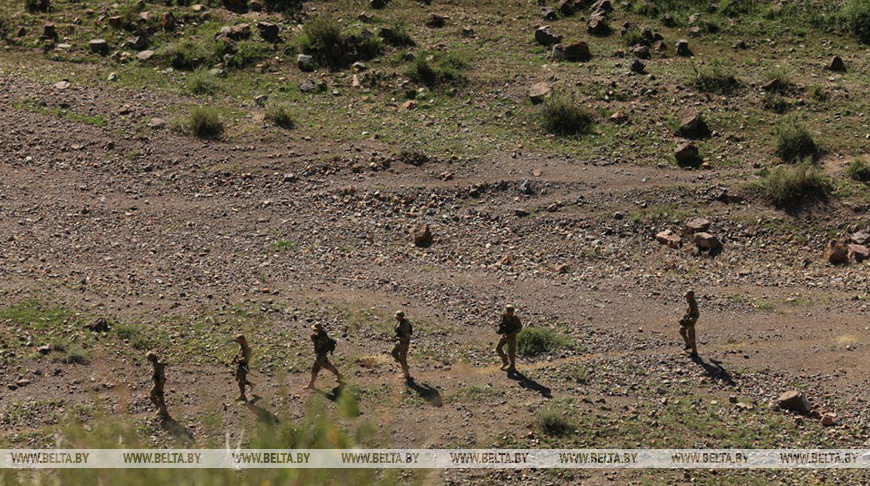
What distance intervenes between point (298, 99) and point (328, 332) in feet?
34.0

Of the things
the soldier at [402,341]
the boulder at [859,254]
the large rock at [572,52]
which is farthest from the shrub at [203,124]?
the boulder at [859,254]

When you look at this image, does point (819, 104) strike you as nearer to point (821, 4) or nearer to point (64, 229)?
point (821, 4)

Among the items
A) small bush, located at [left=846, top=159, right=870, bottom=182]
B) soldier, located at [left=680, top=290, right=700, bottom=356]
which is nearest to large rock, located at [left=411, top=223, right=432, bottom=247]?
soldier, located at [left=680, top=290, right=700, bottom=356]

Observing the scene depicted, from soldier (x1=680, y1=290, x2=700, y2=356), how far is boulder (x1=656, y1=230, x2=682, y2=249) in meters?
4.13

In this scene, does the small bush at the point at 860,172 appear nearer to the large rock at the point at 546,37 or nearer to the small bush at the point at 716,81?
the small bush at the point at 716,81

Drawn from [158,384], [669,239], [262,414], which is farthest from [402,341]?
[669,239]

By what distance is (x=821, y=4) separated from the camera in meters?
29.3

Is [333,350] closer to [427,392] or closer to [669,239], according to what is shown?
[427,392]

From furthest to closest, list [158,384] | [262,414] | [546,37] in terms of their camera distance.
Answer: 1. [546,37]
2. [262,414]
3. [158,384]

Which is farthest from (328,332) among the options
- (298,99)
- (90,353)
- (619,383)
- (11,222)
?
(298,99)

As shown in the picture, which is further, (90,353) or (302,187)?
(302,187)

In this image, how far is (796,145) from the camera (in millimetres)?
23109

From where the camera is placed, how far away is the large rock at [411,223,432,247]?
21.4m

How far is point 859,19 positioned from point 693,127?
24.5 ft
